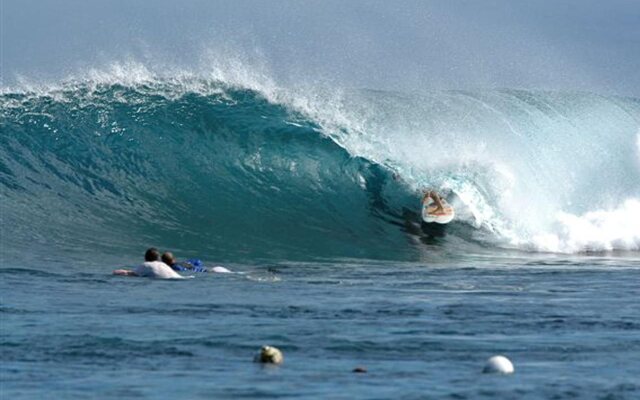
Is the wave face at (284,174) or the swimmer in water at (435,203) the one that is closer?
the wave face at (284,174)

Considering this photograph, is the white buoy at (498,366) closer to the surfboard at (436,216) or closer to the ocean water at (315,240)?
the ocean water at (315,240)

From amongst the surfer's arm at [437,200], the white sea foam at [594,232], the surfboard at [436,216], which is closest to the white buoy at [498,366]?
the surfboard at [436,216]

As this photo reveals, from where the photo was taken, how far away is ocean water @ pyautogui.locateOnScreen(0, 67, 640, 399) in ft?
41.7

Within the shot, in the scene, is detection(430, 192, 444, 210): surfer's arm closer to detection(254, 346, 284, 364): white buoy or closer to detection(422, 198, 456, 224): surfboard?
detection(422, 198, 456, 224): surfboard

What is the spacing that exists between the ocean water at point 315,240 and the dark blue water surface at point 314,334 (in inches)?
1.9

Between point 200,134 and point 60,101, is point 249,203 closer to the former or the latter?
point 200,134

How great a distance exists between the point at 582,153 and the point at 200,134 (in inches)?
436

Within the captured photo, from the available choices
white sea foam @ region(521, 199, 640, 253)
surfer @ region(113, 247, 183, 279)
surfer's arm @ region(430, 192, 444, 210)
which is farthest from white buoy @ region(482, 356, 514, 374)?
white sea foam @ region(521, 199, 640, 253)

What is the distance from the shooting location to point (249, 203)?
2944 cm

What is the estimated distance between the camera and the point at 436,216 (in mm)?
30266

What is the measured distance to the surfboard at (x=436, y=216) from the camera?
30.2 m

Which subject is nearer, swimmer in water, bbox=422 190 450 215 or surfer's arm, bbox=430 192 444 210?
swimmer in water, bbox=422 190 450 215

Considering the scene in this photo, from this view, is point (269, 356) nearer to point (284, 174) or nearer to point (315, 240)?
point (315, 240)

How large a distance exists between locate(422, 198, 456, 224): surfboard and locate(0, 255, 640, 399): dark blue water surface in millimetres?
8139
